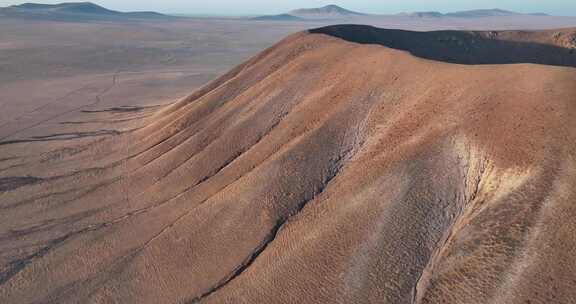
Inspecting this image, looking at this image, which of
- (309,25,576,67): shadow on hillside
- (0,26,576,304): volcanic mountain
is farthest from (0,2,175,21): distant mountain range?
(0,26,576,304): volcanic mountain

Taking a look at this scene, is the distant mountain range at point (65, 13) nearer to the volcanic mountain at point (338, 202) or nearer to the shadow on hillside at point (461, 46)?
the shadow on hillside at point (461, 46)

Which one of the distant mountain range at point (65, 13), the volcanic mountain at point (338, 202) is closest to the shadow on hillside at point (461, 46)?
the volcanic mountain at point (338, 202)

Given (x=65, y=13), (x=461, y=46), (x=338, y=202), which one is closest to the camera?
(x=338, y=202)

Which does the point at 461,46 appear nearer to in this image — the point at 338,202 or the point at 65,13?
the point at 338,202

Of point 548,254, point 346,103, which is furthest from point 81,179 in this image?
point 548,254

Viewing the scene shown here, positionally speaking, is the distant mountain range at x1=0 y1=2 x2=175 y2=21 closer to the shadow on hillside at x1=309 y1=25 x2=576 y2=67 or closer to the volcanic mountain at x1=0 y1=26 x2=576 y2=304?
the shadow on hillside at x1=309 y1=25 x2=576 y2=67

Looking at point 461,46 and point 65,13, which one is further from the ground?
point 461,46

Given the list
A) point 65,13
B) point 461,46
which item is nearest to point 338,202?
point 461,46
